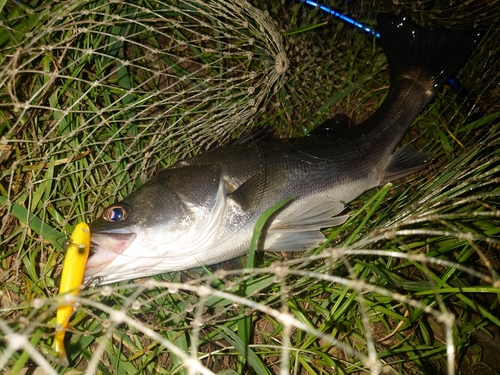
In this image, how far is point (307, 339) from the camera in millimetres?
2719

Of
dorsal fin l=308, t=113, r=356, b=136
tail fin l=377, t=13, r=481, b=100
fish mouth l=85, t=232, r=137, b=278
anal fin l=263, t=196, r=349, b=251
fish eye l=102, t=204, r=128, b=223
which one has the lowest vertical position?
anal fin l=263, t=196, r=349, b=251

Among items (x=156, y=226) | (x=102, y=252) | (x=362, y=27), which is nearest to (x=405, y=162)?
(x=362, y=27)

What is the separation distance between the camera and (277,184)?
2721mm

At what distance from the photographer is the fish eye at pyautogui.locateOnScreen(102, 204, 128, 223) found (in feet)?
7.75

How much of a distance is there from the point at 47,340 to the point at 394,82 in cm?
332

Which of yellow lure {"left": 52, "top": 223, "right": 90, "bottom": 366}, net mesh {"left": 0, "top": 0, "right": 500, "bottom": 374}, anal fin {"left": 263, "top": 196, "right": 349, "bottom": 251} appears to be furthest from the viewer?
anal fin {"left": 263, "top": 196, "right": 349, "bottom": 251}

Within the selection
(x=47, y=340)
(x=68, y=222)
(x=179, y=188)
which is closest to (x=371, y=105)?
(x=179, y=188)

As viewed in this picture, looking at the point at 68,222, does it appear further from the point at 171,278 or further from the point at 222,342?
the point at 222,342

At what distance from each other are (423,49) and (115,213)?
2.96 metres

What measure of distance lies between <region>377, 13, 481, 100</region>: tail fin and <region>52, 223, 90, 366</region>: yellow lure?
286 centimetres

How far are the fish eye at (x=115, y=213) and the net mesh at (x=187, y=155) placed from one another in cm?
37

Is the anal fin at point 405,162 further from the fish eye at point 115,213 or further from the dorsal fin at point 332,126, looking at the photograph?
the fish eye at point 115,213

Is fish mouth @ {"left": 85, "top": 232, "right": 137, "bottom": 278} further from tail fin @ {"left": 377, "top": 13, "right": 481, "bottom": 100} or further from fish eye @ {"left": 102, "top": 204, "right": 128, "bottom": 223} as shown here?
tail fin @ {"left": 377, "top": 13, "right": 481, "bottom": 100}

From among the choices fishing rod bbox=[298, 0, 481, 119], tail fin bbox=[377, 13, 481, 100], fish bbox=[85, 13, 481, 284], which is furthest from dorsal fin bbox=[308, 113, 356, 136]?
fishing rod bbox=[298, 0, 481, 119]
